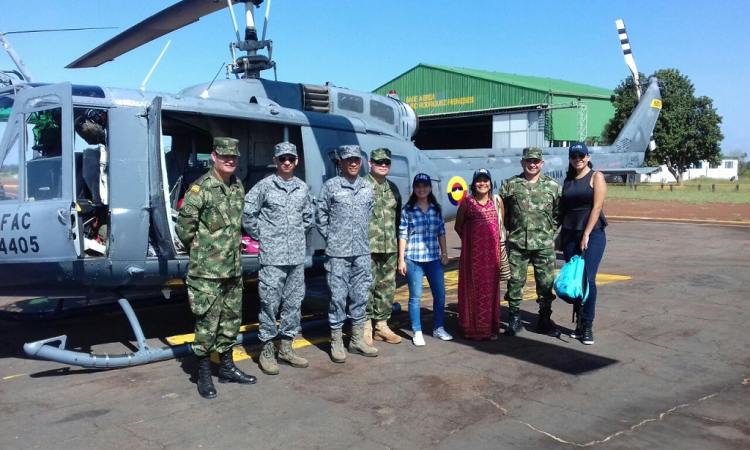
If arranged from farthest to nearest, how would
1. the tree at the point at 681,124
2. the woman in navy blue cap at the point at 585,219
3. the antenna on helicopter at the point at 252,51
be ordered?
the tree at the point at 681,124
the antenna on helicopter at the point at 252,51
the woman in navy blue cap at the point at 585,219

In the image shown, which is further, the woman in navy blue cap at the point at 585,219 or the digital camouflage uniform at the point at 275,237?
the woman in navy blue cap at the point at 585,219

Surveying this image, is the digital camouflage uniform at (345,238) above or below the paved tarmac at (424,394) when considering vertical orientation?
above

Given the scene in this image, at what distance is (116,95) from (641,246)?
10.8 m

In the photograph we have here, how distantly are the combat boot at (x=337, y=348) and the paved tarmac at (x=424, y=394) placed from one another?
70 millimetres

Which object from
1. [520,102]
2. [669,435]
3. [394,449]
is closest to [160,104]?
[394,449]

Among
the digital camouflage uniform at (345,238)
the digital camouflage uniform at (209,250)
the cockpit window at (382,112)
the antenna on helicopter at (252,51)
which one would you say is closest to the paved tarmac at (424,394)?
the digital camouflage uniform at (209,250)

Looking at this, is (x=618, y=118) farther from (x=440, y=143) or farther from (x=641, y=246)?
(x=641, y=246)

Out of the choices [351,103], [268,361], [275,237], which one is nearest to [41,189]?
[275,237]

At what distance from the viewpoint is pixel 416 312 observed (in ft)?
18.4

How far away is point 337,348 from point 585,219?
2.48 metres

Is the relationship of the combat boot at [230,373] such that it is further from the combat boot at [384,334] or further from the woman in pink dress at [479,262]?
the woman in pink dress at [479,262]

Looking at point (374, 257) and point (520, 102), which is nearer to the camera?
point (374, 257)

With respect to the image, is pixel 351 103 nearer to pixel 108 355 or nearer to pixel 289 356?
pixel 289 356

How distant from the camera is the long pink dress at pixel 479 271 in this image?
18.4ft
